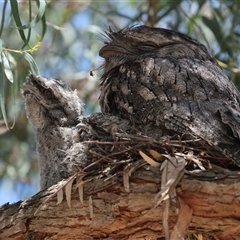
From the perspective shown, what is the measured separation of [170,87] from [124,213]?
928 millimetres

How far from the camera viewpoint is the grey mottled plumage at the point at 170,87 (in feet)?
11.5

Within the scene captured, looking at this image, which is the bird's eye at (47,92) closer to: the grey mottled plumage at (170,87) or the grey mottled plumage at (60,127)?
the grey mottled plumage at (60,127)

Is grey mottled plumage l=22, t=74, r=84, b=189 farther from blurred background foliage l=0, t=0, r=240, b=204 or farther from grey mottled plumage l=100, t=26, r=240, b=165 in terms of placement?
blurred background foliage l=0, t=0, r=240, b=204

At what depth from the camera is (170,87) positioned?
3.86 metres

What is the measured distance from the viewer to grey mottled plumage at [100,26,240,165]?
3.49m

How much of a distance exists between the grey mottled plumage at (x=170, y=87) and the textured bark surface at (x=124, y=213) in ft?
0.88

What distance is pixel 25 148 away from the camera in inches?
286

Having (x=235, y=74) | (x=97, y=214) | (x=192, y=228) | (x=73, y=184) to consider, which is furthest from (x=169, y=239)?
(x=235, y=74)

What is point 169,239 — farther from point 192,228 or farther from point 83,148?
point 83,148

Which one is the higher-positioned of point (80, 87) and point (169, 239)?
point (80, 87)

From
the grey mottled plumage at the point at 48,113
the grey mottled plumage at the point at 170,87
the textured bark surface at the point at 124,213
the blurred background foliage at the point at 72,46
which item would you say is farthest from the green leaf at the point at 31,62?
the blurred background foliage at the point at 72,46

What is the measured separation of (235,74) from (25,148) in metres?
2.59

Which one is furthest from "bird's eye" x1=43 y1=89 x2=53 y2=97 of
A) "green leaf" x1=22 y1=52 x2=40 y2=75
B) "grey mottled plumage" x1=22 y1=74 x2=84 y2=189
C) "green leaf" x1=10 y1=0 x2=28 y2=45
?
"green leaf" x1=10 y1=0 x2=28 y2=45

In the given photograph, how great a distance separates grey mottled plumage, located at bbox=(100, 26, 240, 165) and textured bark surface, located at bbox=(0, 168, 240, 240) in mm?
267
